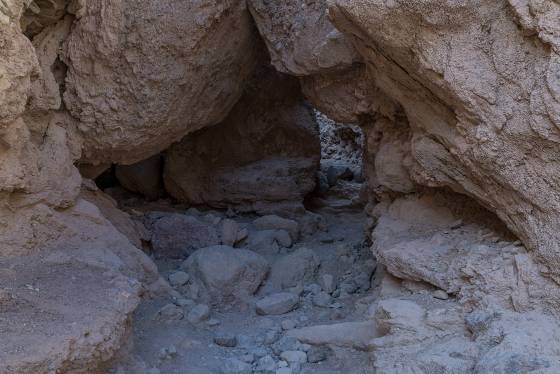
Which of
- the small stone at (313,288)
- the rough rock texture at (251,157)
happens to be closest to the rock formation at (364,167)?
the small stone at (313,288)

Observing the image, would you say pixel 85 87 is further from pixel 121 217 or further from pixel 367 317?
pixel 367 317

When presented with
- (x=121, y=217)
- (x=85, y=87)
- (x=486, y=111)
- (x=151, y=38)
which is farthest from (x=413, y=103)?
(x=121, y=217)

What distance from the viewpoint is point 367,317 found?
3025 millimetres

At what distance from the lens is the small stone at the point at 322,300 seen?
3.47 m

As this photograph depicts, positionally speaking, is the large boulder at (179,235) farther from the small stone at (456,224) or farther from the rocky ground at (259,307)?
the small stone at (456,224)

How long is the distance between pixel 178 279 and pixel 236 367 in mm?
863

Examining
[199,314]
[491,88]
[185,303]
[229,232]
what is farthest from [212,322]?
[491,88]

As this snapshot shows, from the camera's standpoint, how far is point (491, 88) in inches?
91.0

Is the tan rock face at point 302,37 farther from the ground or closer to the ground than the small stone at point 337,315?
farther from the ground

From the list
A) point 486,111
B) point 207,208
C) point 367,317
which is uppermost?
point 486,111

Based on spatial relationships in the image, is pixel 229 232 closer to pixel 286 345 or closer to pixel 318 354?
pixel 286 345

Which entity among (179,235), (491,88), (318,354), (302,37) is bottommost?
A: (179,235)

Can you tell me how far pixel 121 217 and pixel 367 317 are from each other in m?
1.67

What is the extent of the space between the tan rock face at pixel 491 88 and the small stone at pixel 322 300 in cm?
115
